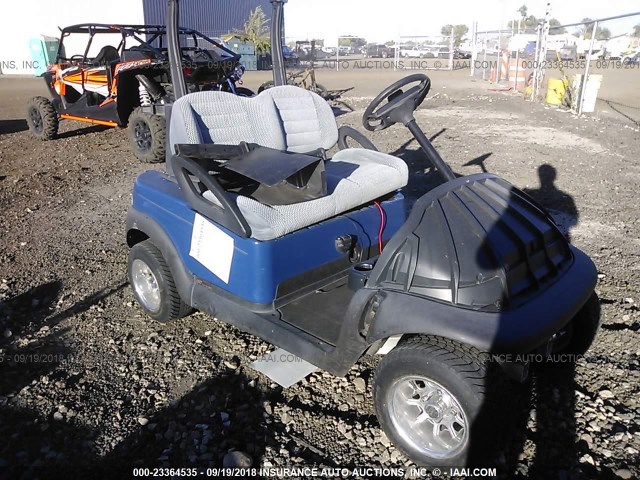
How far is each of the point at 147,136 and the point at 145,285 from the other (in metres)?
4.60

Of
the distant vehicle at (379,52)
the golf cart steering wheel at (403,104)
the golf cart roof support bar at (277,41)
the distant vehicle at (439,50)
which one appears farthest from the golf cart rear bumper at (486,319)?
the distant vehicle at (379,52)

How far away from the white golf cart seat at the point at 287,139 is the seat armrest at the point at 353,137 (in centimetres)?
7

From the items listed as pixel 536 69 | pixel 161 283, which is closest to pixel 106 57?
pixel 161 283

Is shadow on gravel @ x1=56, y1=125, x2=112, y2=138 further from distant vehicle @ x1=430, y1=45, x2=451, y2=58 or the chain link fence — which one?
distant vehicle @ x1=430, y1=45, x2=451, y2=58

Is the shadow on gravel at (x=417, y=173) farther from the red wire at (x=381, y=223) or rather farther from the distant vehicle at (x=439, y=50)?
the distant vehicle at (x=439, y=50)

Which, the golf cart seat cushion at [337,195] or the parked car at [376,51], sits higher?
the parked car at [376,51]

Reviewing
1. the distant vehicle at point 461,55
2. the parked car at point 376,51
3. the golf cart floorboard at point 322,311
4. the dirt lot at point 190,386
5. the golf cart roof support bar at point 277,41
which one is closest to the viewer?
the dirt lot at point 190,386

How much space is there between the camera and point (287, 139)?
12.1 ft

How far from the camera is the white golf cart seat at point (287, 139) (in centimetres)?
271

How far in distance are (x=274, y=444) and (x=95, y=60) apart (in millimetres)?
7907

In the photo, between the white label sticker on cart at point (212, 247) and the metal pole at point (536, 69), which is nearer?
the white label sticker on cart at point (212, 247)

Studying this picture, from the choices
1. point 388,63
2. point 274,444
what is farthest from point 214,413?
point 388,63

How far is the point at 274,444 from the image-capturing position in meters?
2.36

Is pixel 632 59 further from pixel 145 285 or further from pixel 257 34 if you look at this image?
pixel 145 285
